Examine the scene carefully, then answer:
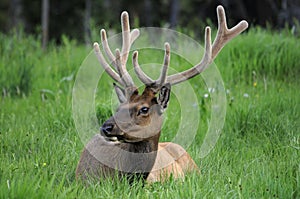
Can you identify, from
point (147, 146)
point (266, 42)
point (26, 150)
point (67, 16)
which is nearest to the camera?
point (147, 146)

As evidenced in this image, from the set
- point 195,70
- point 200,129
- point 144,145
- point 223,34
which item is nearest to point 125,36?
point 195,70

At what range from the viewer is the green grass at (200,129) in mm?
3914

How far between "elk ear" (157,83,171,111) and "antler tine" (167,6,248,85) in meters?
0.18

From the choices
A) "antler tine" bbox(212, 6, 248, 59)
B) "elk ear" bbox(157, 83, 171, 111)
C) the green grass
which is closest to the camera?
the green grass

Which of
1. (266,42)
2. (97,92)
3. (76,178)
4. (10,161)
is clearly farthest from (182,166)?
(266,42)

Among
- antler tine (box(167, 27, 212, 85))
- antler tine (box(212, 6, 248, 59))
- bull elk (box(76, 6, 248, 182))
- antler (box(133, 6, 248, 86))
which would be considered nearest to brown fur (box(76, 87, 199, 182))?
bull elk (box(76, 6, 248, 182))

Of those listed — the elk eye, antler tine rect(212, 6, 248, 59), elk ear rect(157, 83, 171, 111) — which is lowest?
the elk eye

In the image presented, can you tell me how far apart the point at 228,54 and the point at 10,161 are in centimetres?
357

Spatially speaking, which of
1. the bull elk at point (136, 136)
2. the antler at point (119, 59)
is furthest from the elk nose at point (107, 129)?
the antler at point (119, 59)

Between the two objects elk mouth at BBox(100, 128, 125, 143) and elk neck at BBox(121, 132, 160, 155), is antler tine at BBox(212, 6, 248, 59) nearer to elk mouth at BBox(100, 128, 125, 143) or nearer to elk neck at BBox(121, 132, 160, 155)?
elk neck at BBox(121, 132, 160, 155)

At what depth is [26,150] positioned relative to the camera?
5.07 metres

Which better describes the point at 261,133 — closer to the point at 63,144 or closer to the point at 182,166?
the point at 182,166

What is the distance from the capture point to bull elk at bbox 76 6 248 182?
4.15 m

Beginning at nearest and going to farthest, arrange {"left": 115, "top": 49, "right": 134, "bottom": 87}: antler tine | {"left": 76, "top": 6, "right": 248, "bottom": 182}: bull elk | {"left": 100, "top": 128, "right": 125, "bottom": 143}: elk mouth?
{"left": 100, "top": 128, "right": 125, "bottom": 143}: elk mouth
{"left": 76, "top": 6, "right": 248, "bottom": 182}: bull elk
{"left": 115, "top": 49, "right": 134, "bottom": 87}: antler tine
